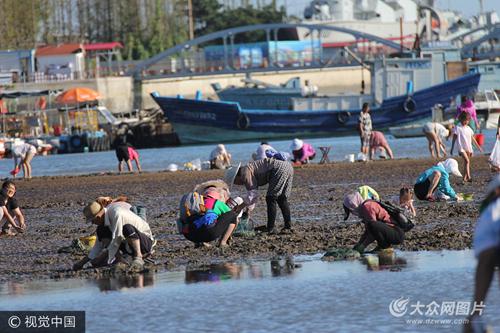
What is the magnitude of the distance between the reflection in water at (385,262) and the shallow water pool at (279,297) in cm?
3

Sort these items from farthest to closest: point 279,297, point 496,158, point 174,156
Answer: point 174,156, point 496,158, point 279,297

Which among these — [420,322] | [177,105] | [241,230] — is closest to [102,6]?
[177,105]

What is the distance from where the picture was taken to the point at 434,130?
106 ft

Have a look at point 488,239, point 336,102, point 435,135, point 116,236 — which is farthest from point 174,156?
point 488,239

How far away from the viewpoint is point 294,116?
5562cm

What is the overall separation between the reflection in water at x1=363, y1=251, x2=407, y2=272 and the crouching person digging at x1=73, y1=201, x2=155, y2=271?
2650 millimetres

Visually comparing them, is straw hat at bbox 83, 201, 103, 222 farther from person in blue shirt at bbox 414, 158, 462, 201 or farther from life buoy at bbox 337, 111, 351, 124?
life buoy at bbox 337, 111, 351, 124

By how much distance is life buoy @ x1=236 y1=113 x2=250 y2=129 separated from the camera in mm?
56312

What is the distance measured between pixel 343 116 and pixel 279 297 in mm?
42719

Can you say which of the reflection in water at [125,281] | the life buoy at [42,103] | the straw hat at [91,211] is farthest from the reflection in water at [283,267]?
the life buoy at [42,103]

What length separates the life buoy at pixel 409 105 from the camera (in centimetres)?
5306

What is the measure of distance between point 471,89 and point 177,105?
14.5 meters

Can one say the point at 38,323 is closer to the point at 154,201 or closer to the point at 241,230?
the point at 241,230

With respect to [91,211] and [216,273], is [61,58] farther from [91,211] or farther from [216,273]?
[216,273]
